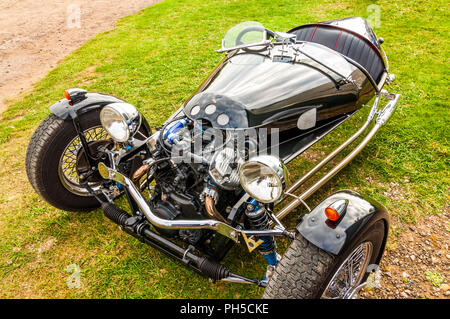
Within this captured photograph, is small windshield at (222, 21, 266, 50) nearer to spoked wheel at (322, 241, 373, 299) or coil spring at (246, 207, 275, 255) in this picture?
coil spring at (246, 207, 275, 255)

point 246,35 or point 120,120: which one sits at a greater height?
point 246,35

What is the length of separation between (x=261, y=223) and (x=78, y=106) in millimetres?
1875

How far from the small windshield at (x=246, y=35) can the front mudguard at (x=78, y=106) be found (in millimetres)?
1206

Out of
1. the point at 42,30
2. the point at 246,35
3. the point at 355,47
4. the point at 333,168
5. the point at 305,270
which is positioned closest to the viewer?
the point at 305,270

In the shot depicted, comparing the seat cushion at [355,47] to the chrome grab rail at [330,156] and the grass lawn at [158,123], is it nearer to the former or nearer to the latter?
the chrome grab rail at [330,156]

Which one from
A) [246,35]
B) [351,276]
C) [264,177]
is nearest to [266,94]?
[246,35]

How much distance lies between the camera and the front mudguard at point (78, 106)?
8.46 feet

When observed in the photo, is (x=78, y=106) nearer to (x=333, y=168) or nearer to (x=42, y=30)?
(x=333, y=168)

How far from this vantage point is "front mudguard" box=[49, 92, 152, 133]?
2580mm

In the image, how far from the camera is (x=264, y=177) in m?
1.70

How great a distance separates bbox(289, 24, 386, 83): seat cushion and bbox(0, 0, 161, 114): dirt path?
513cm

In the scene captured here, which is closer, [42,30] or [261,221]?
[261,221]

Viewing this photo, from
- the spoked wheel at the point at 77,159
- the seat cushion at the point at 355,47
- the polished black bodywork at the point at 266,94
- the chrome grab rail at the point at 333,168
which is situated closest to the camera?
the polished black bodywork at the point at 266,94

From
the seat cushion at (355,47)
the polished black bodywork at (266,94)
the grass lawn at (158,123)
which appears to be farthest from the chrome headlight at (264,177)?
the seat cushion at (355,47)
